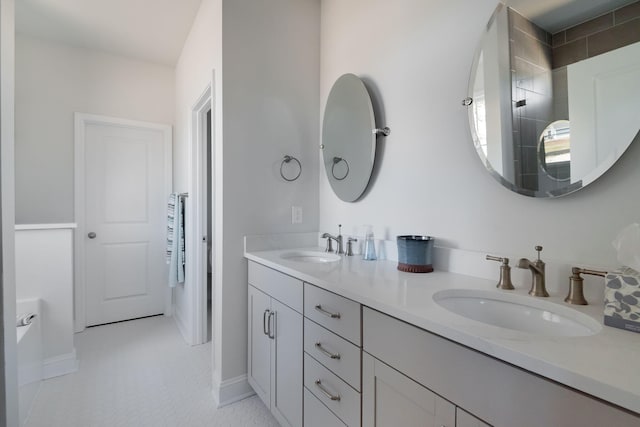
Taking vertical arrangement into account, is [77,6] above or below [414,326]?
above

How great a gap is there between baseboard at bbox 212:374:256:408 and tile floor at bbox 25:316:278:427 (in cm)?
4

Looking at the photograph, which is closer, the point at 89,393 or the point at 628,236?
the point at 628,236

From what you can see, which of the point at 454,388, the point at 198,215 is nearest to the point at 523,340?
the point at 454,388

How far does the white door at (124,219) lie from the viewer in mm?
3062

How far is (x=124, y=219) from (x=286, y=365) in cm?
274

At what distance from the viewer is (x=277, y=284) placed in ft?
5.05

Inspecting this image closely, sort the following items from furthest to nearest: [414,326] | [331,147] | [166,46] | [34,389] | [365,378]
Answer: [166,46], [331,147], [34,389], [365,378], [414,326]

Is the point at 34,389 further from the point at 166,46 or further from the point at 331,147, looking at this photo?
the point at 166,46

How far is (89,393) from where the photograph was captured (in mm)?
1938

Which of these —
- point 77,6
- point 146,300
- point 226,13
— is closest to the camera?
point 226,13

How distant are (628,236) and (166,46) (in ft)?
12.0

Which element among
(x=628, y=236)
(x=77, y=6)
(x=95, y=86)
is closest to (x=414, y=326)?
(x=628, y=236)

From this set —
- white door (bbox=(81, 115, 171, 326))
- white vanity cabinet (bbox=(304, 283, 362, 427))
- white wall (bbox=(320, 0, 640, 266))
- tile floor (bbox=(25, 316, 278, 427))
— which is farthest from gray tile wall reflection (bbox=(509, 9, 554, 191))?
white door (bbox=(81, 115, 171, 326))

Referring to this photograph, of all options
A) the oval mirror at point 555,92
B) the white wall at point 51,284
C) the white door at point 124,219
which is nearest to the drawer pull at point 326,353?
the oval mirror at point 555,92
